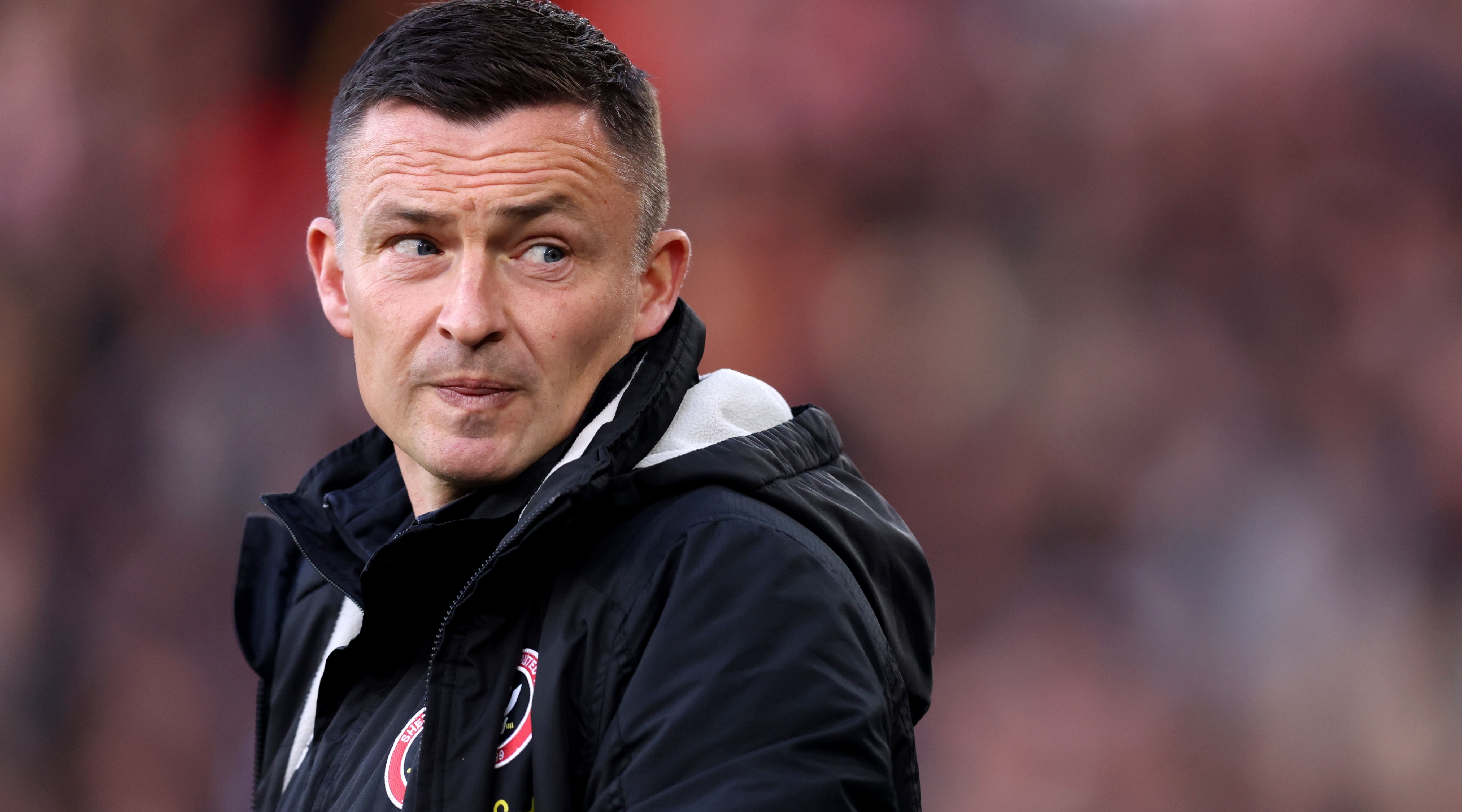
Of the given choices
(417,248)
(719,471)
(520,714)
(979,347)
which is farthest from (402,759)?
(979,347)

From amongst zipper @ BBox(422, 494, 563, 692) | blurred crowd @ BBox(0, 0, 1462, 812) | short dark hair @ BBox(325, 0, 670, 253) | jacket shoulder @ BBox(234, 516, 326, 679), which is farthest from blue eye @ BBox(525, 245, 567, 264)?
blurred crowd @ BBox(0, 0, 1462, 812)

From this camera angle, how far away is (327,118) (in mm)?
3461

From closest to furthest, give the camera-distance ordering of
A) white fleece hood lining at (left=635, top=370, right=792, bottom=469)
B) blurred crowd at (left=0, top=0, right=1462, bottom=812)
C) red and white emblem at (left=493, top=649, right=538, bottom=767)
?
red and white emblem at (left=493, top=649, right=538, bottom=767) → white fleece hood lining at (left=635, top=370, right=792, bottom=469) → blurred crowd at (left=0, top=0, right=1462, bottom=812)

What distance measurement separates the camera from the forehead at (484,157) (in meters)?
1.15

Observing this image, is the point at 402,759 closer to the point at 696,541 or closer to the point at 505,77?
the point at 696,541

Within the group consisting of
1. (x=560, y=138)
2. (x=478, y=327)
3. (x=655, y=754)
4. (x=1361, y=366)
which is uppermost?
(x=560, y=138)

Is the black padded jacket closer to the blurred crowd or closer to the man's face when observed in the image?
the man's face

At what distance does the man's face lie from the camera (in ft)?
3.78

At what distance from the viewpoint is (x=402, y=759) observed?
104 cm

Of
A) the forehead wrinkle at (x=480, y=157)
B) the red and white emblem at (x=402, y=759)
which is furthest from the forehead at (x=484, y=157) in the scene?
the red and white emblem at (x=402, y=759)

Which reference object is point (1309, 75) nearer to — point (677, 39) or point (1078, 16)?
point (1078, 16)

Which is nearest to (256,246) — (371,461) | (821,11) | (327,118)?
(327,118)

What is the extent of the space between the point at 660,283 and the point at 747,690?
0.53 meters

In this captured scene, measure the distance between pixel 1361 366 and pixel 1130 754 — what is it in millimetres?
1071
